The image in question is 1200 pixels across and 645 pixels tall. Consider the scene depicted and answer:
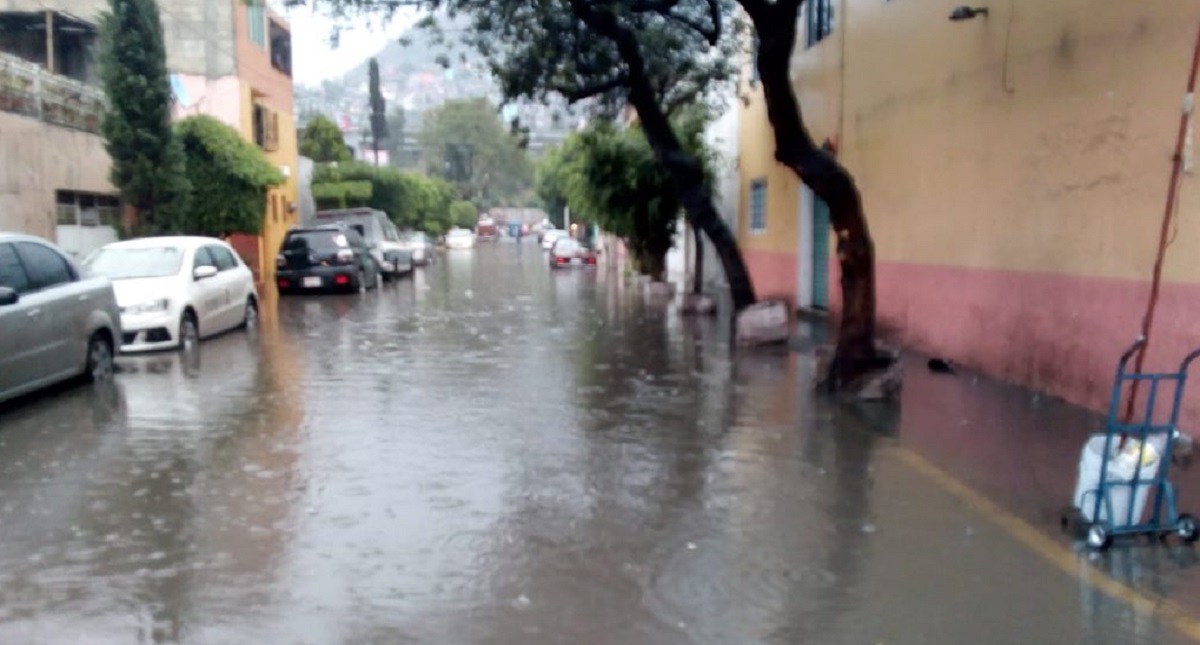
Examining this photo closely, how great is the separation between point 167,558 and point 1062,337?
7.94 meters

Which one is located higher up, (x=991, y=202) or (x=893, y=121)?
(x=893, y=121)

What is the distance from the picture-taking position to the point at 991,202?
12359 mm

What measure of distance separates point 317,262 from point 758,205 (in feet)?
32.3

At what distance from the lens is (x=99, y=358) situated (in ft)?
41.5

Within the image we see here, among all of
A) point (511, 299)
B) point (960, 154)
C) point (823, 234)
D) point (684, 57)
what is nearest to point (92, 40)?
point (511, 299)

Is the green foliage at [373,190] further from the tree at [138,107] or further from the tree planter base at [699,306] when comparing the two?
the tree planter base at [699,306]

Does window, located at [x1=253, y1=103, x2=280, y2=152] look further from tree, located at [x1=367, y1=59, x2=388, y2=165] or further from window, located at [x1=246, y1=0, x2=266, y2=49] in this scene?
tree, located at [x1=367, y1=59, x2=388, y2=165]

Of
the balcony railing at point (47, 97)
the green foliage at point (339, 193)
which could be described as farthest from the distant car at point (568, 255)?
the balcony railing at point (47, 97)

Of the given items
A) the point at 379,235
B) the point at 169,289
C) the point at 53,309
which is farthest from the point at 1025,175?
the point at 379,235

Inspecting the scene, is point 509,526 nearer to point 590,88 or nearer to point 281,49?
point 590,88

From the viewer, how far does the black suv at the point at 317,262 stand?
26.8 metres

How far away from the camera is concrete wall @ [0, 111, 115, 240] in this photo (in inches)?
797

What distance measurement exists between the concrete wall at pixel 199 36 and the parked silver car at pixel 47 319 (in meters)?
22.2

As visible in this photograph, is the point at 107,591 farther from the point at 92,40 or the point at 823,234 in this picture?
the point at 92,40
